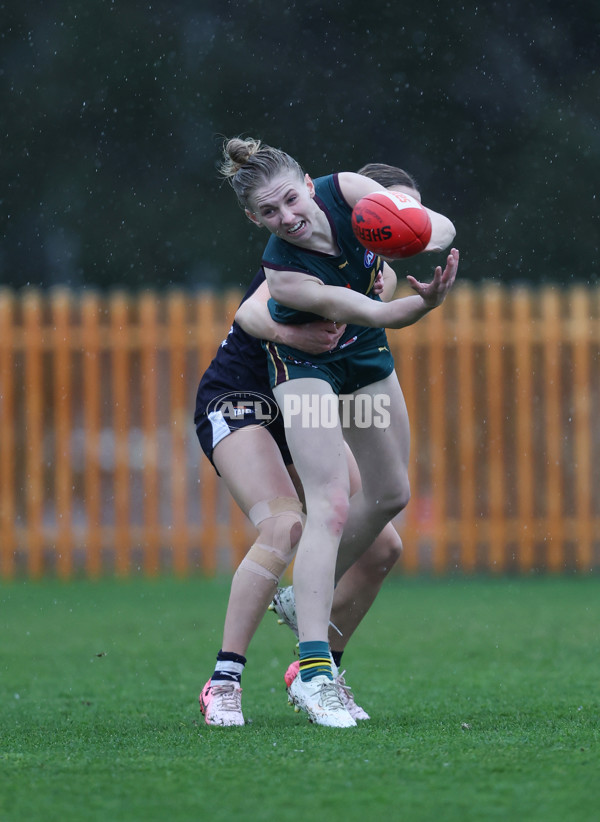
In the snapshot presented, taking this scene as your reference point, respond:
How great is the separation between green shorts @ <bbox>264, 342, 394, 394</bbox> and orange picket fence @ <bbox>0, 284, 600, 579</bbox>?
19.3 feet

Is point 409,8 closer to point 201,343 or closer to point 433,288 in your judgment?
point 201,343

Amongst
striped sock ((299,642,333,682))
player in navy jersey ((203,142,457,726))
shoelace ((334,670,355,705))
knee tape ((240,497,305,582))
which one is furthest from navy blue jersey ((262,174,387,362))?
shoelace ((334,670,355,705))

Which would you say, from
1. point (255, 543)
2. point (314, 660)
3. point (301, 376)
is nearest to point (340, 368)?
point (301, 376)

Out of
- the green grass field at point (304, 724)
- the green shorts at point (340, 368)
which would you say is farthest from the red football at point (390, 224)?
the green grass field at point (304, 724)

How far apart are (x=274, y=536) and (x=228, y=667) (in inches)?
18.4

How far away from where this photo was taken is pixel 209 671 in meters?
5.59

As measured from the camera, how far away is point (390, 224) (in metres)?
3.88

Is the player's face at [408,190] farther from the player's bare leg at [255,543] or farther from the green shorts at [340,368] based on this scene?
the player's bare leg at [255,543]

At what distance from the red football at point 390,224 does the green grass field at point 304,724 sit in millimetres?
1488

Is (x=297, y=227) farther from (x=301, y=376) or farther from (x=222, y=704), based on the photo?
(x=222, y=704)

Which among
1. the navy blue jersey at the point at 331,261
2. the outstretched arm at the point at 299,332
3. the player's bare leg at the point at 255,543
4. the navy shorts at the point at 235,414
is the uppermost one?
the navy blue jersey at the point at 331,261

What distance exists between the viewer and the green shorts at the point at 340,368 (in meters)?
4.20

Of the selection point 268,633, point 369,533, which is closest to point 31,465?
point 268,633

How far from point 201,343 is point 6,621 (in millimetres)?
3438
